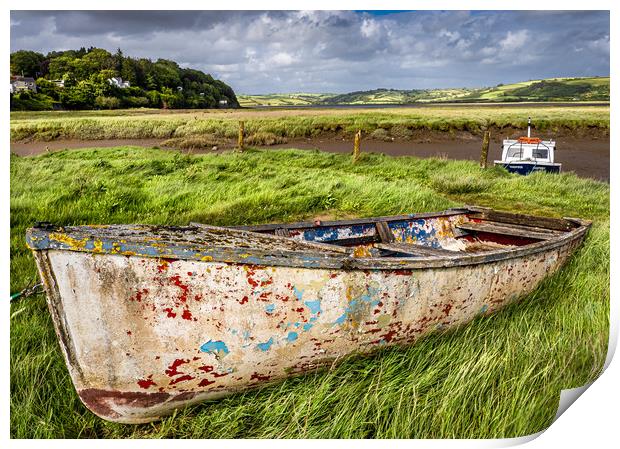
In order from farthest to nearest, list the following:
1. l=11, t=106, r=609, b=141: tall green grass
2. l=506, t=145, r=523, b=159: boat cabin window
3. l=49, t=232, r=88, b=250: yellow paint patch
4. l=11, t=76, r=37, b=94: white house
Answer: l=506, t=145, r=523, b=159: boat cabin window
l=11, t=106, r=609, b=141: tall green grass
l=11, t=76, r=37, b=94: white house
l=49, t=232, r=88, b=250: yellow paint patch

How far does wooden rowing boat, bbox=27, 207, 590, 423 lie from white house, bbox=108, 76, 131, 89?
177 cm

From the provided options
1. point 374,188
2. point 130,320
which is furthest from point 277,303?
point 374,188

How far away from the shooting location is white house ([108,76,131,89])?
12.1 feet

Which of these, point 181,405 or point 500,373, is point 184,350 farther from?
point 500,373

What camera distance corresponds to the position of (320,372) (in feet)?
8.39

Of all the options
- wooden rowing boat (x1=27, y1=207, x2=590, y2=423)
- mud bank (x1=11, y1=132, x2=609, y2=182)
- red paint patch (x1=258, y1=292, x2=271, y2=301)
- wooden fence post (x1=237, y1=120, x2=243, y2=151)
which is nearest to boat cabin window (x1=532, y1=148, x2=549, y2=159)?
mud bank (x1=11, y1=132, x2=609, y2=182)

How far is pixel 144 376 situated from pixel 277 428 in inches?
31.6

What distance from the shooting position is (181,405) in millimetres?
2367

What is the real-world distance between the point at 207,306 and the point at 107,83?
2530 mm

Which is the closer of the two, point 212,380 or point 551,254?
point 212,380

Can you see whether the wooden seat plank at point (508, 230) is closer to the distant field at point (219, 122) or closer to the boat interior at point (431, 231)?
the boat interior at point (431, 231)

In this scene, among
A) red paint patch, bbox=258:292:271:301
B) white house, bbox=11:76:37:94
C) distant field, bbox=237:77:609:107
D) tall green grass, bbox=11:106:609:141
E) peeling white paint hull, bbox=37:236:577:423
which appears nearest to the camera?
peeling white paint hull, bbox=37:236:577:423

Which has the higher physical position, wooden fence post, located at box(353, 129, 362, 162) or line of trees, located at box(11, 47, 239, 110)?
line of trees, located at box(11, 47, 239, 110)

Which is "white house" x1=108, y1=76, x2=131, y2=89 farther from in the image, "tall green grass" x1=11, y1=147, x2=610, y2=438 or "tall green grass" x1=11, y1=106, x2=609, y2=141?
"tall green grass" x1=11, y1=147, x2=610, y2=438
